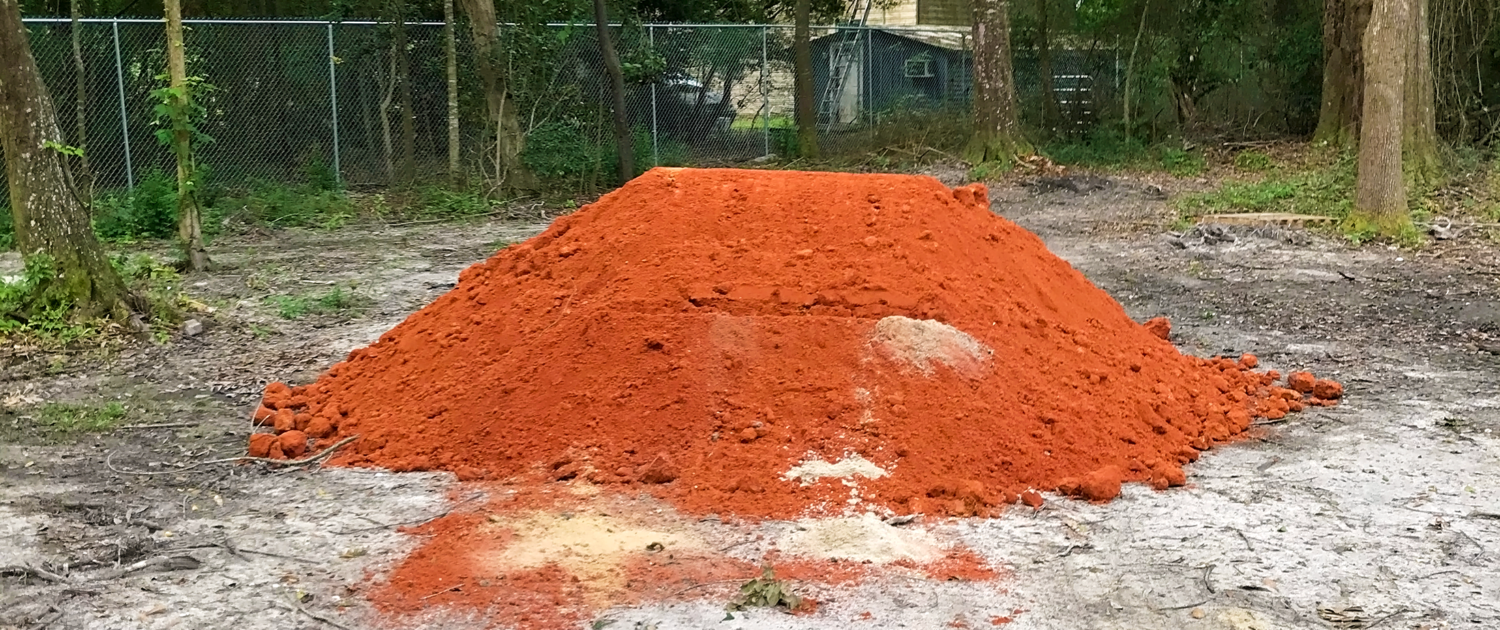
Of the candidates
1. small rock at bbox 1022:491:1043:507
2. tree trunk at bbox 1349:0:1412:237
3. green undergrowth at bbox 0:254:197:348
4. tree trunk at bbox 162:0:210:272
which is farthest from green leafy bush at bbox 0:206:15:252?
tree trunk at bbox 1349:0:1412:237

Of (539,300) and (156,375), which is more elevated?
(539,300)

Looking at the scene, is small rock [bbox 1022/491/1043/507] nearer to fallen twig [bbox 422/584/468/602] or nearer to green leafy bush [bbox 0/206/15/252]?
fallen twig [bbox 422/584/468/602]

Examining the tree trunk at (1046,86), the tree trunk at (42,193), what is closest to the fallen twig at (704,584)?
the tree trunk at (42,193)

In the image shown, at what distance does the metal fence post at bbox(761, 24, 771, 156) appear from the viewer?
18.3 m

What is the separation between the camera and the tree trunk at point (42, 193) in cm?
792

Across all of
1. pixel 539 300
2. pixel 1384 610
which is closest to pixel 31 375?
pixel 539 300

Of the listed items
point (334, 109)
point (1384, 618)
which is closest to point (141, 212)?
point (334, 109)

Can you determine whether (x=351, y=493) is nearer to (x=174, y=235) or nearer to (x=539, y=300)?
(x=539, y=300)

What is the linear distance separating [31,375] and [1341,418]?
23.8 ft

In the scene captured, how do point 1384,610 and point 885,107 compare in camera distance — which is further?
point 885,107

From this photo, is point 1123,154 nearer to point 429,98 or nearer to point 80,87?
point 429,98

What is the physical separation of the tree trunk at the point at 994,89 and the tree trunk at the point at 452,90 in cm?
695

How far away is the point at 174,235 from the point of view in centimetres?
1230

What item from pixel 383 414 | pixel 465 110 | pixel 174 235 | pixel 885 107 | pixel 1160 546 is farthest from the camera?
pixel 885 107
